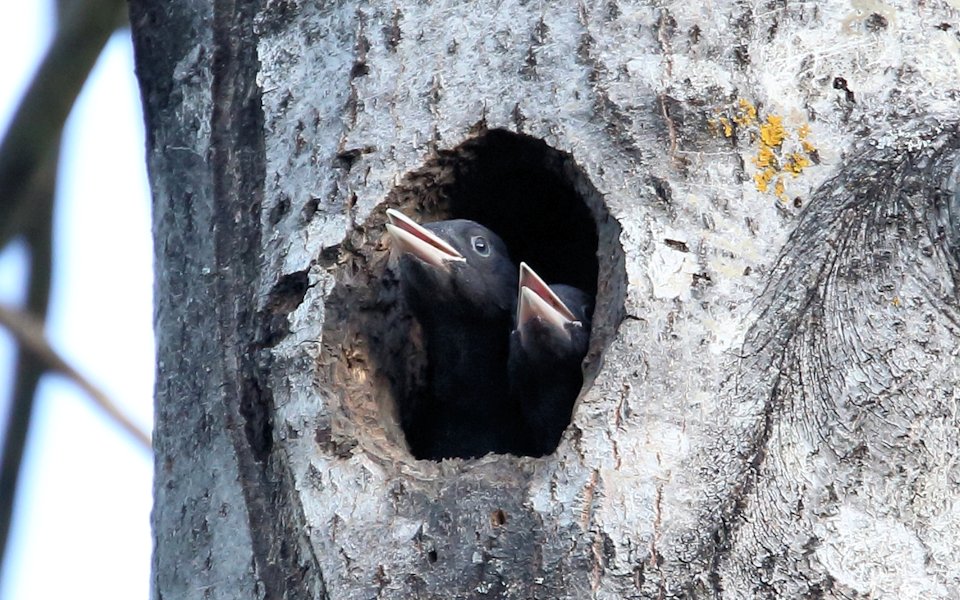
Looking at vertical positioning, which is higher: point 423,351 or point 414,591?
point 423,351

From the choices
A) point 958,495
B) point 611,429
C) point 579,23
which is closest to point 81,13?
point 579,23

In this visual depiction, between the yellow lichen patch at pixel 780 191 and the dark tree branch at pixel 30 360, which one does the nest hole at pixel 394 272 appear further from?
the dark tree branch at pixel 30 360

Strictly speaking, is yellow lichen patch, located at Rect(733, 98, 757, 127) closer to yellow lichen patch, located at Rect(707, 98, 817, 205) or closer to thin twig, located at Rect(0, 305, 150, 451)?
yellow lichen patch, located at Rect(707, 98, 817, 205)

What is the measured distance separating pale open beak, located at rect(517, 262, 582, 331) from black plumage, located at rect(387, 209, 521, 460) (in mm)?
213

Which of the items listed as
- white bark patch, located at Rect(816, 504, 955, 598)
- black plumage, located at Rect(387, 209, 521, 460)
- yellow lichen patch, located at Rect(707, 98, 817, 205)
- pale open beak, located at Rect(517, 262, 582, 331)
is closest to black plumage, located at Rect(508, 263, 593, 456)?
pale open beak, located at Rect(517, 262, 582, 331)

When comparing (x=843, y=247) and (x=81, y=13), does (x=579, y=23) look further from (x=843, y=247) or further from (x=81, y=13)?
(x=81, y=13)

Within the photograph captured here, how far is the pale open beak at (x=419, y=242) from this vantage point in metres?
2.58

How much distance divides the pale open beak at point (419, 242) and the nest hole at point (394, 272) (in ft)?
0.09

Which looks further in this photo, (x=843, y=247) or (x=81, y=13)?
(x=81, y=13)

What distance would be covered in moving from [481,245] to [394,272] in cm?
40

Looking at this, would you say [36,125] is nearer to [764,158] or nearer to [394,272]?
[394,272]

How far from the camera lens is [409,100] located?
248cm

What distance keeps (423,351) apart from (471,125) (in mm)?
1062

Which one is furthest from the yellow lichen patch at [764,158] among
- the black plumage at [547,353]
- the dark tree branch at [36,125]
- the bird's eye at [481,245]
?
the dark tree branch at [36,125]
